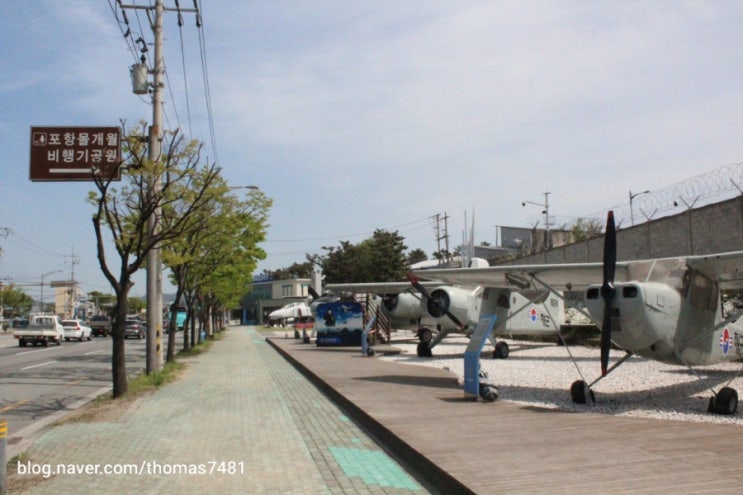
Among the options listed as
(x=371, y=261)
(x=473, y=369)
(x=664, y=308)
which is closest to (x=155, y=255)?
(x=473, y=369)

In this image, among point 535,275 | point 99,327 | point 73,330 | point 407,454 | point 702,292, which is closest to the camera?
point 407,454

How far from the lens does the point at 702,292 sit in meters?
10.7

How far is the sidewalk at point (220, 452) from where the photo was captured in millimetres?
5973

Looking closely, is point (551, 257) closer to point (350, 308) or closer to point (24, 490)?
point (350, 308)

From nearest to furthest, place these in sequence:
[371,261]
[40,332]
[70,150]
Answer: [70,150] < [40,332] < [371,261]

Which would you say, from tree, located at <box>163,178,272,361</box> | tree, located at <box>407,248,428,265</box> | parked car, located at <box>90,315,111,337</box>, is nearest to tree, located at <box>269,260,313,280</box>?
tree, located at <box>407,248,428,265</box>

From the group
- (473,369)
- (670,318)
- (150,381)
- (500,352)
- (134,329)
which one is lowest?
(134,329)

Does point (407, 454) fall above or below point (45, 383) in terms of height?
above

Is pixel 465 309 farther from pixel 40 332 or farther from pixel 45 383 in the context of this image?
pixel 40 332

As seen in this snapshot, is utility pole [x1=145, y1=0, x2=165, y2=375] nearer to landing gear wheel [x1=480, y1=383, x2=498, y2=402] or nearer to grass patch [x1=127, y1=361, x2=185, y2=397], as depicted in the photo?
grass patch [x1=127, y1=361, x2=185, y2=397]

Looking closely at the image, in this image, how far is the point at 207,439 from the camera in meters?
8.09

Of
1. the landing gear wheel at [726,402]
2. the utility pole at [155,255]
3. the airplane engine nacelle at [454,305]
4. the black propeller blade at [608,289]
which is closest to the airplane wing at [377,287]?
the airplane engine nacelle at [454,305]

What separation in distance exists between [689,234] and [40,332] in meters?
32.7

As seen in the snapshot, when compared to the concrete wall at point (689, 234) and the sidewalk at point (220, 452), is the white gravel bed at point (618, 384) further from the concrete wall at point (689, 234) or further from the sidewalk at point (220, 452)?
the sidewalk at point (220, 452)
